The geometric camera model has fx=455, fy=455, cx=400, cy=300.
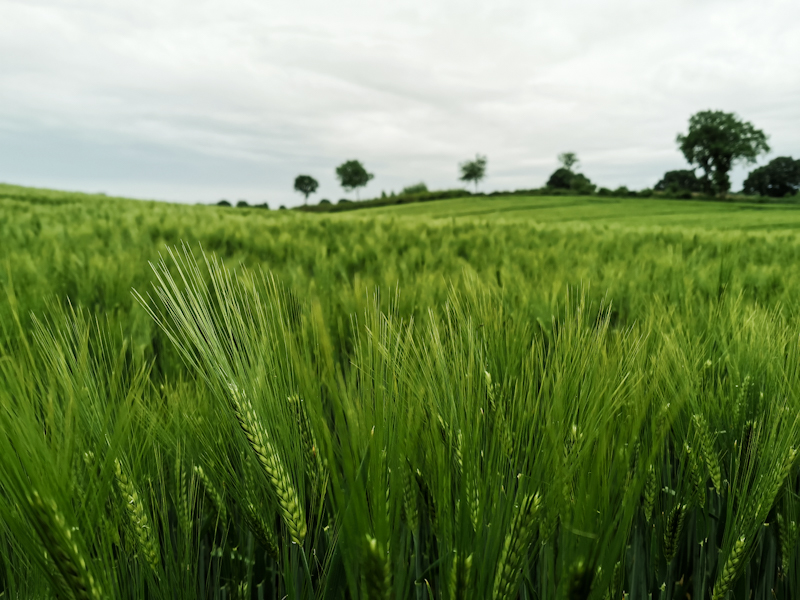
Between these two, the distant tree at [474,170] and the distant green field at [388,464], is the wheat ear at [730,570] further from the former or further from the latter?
the distant tree at [474,170]

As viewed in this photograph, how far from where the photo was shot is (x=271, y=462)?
0.47 meters

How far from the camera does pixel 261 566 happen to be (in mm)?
715

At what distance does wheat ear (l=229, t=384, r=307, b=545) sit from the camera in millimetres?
453

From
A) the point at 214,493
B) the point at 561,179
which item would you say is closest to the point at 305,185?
the point at 561,179

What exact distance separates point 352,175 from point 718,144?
1497 inches

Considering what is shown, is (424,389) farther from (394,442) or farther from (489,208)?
(489,208)

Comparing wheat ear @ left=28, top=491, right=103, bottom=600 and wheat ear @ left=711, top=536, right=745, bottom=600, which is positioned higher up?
wheat ear @ left=28, top=491, right=103, bottom=600

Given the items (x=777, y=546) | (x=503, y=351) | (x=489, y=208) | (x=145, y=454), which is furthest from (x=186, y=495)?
(x=489, y=208)

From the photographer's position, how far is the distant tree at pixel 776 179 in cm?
4722

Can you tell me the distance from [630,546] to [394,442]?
19.4 inches

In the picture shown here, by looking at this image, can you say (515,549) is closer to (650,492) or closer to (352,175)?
(650,492)

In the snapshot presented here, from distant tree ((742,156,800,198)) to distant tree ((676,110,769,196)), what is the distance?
38.8 feet

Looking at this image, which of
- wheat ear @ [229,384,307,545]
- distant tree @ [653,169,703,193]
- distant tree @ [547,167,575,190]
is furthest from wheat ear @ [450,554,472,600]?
distant tree @ [547,167,575,190]

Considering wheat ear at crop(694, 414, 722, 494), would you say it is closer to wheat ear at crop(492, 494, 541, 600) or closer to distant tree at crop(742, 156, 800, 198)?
wheat ear at crop(492, 494, 541, 600)
